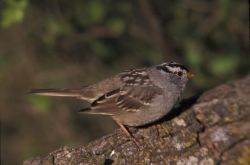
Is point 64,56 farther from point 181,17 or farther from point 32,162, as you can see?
point 32,162

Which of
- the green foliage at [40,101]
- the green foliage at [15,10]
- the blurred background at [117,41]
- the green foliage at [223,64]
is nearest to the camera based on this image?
the green foliage at [15,10]

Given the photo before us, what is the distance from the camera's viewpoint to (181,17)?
7.23 m

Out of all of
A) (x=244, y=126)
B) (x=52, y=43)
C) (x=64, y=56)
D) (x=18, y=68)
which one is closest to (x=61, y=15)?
(x=52, y=43)

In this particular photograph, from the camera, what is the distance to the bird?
517 cm

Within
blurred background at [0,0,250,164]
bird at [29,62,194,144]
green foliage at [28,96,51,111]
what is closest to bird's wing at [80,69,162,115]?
bird at [29,62,194,144]

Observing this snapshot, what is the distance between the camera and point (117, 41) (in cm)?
765

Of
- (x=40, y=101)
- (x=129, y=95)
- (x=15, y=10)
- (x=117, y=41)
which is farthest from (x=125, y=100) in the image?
(x=117, y=41)

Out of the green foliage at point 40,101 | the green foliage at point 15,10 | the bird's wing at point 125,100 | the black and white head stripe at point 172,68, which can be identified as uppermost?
the green foliage at point 15,10

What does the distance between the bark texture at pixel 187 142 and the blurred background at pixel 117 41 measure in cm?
261

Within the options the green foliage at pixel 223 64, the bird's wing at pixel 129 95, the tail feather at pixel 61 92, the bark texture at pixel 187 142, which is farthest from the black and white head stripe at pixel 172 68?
the green foliage at pixel 223 64

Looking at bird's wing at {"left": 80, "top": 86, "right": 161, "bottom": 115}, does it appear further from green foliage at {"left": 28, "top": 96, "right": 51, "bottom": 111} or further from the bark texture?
green foliage at {"left": 28, "top": 96, "right": 51, "bottom": 111}

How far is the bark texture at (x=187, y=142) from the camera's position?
3.74 metres

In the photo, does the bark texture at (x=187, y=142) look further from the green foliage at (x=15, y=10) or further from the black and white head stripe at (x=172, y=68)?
the green foliage at (x=15, y=10)

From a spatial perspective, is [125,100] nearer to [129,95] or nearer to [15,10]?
[129,95]
